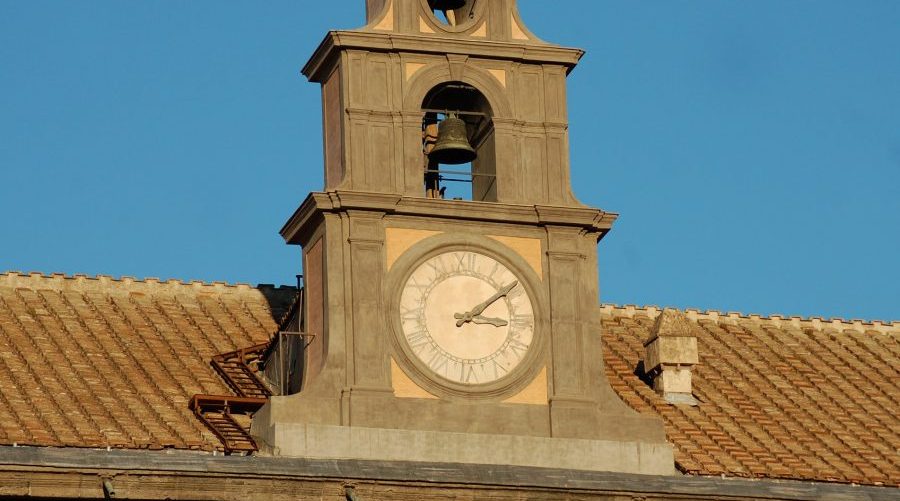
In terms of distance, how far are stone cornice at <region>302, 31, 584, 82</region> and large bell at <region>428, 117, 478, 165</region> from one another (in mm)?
1298

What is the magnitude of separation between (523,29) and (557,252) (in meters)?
3.99

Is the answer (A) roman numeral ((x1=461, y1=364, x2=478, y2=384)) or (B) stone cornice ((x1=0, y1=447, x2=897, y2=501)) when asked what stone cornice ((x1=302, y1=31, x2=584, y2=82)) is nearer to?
(A) roman numeral ((x1=461, y1=364, x2=478, y2=384))

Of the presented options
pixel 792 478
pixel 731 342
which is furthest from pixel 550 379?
pixel 731 342

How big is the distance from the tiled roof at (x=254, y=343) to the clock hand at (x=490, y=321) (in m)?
3.71

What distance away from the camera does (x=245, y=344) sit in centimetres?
5075

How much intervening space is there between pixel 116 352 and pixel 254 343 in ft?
9.42

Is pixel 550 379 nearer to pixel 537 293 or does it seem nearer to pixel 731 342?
pixel 537 293

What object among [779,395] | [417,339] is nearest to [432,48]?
[417,339]

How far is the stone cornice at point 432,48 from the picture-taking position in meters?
47.9

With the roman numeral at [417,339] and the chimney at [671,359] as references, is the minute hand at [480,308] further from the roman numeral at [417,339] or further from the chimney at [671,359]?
the chimney at [671,359]

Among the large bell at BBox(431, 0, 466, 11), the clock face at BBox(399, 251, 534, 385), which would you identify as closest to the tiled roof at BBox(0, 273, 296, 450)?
the clock face at BBox(399, 251, 534, 385)

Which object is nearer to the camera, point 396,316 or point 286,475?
point 286,475

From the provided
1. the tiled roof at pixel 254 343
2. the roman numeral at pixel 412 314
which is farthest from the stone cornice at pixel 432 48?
the tiled roof at pixel 254 343

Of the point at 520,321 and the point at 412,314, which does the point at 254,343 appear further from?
the point at 520,321
